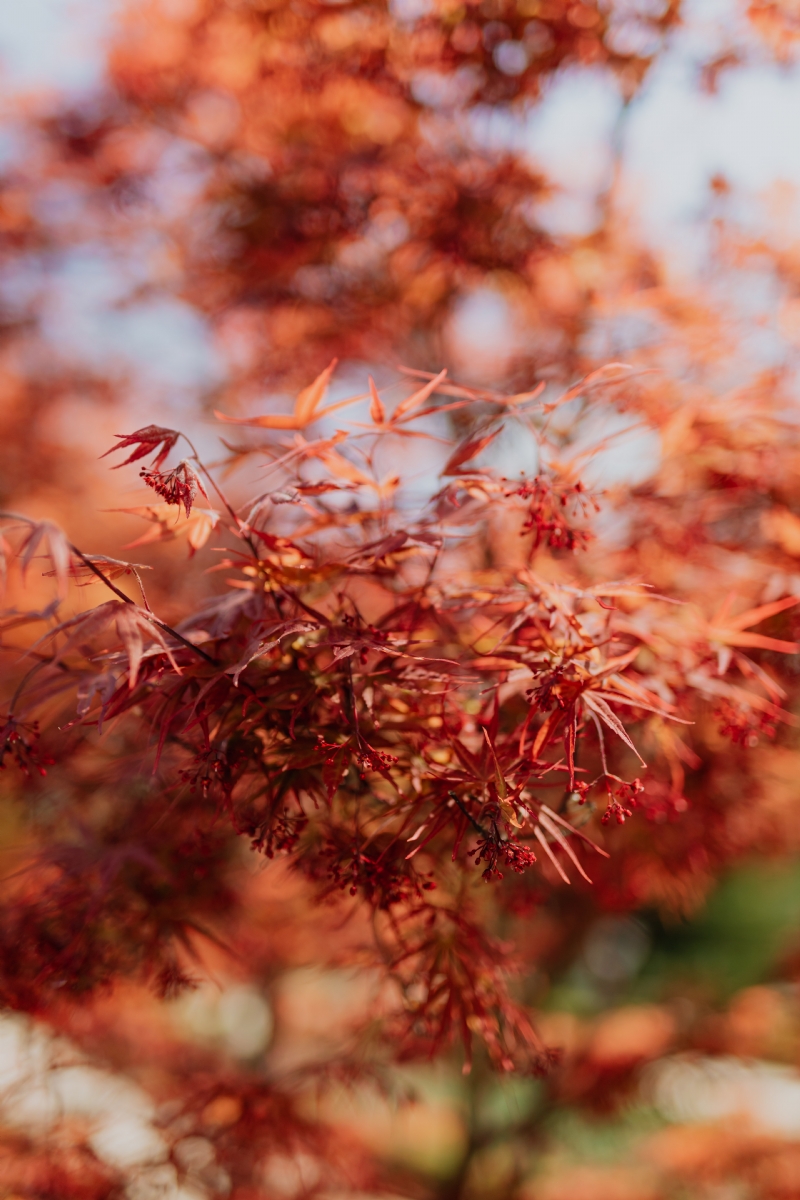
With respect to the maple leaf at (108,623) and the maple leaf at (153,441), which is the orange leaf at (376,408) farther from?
the maple leaf at (108,623)

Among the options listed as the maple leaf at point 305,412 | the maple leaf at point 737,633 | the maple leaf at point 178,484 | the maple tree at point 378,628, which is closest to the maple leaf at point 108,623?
the maple tree at point 378,628

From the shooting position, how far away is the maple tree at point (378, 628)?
→ 0.92m

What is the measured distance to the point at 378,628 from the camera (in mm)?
1051

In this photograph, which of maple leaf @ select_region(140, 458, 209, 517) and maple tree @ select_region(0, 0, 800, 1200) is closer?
maple leaf @ select_region(140, 458, 209, 517)

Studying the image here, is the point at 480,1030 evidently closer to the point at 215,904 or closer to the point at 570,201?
the point at 215,904

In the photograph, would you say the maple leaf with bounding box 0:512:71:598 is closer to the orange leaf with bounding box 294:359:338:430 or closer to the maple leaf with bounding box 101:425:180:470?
the maple leaf with bounding box 101:425:180:470

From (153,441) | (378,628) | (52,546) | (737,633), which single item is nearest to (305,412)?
(153,441)

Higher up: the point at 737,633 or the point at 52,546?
the point at 52,546

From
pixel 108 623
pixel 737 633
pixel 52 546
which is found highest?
pixel 52 546

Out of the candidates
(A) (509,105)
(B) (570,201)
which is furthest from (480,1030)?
(B) (570,201)

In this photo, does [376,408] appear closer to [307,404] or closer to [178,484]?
[307,404]

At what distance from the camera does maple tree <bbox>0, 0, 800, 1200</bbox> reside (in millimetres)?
925

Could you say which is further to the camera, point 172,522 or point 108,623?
point 172,522

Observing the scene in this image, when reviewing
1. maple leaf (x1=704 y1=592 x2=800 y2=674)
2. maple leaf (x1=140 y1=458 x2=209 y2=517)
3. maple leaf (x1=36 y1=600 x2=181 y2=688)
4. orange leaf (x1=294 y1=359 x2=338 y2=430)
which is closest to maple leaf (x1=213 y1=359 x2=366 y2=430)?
orange leaf (x1=294 y1=359 x2=338 y2=430)
